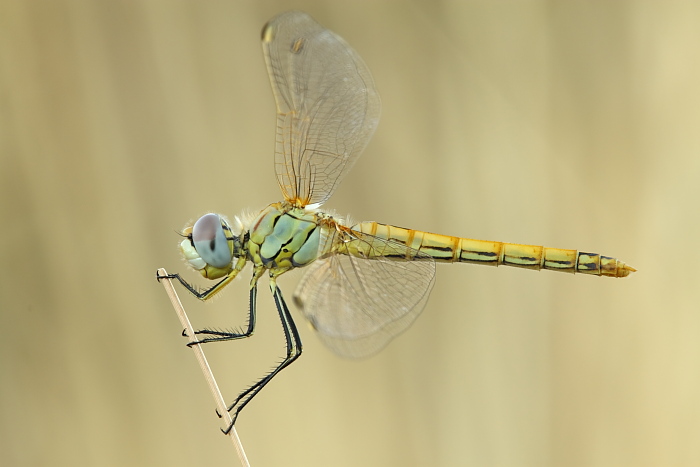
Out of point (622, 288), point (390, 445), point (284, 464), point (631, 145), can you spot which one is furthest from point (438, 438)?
point (631, 145)

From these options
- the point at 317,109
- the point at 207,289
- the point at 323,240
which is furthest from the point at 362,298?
the point at 317,109

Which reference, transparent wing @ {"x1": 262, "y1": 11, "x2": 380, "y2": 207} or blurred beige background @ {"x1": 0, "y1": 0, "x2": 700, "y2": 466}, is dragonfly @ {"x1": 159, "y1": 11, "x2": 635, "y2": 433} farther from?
blurred beige background @ {"x1": 0, "y1": 0, "x2": 700, "y2": 466}

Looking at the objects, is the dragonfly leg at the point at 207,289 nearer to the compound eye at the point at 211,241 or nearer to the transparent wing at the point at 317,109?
the compound eye at the point at 211,241

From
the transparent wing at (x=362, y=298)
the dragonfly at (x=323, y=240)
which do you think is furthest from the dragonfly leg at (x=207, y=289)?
the transparent wing at (x=362, y=298)

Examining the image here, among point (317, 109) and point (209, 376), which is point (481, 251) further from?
point (209, 376)

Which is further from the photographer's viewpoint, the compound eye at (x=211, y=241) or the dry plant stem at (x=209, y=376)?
the compound eye at (x=211, y=241)

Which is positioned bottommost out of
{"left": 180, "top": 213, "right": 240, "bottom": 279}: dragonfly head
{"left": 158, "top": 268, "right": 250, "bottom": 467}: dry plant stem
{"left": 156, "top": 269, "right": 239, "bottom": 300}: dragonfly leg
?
{"left": 158, "top": 268, "right": 250, "bottom": 467}: dry plant stem

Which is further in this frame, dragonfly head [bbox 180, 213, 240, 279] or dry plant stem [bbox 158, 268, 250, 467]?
dragonfly head [bbox 180, 213, 240, 279]

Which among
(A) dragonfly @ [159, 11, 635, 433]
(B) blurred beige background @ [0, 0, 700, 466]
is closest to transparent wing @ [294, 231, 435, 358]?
(A) dragonfly @ [159, 11, 635, 433]
